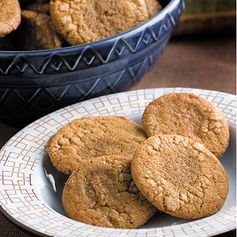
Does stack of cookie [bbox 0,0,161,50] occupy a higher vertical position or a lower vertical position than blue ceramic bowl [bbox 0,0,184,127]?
higher

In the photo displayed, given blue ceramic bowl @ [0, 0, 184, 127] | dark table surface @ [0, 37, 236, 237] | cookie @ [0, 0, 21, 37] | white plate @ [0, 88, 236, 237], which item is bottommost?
dark table surface @ [0, 37, 236, 237]

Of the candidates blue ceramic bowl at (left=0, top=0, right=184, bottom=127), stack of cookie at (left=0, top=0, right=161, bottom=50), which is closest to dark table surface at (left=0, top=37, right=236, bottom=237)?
blue ceramic bowl at (left=0, top=0, right=184, bottom=127)

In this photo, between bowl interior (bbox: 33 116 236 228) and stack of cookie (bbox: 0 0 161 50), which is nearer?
bowl interior (bbox: 33 116 236 228)

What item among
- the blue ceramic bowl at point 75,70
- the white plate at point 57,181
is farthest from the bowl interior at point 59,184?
the blue ceramic bowl at point 75,70

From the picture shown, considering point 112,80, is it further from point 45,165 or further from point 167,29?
point 45,165

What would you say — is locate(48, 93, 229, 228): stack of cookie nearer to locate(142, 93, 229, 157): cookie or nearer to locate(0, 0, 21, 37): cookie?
locate(142, 93, 229, 157): cookie

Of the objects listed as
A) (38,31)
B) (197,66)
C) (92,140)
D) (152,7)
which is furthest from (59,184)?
(197,66)

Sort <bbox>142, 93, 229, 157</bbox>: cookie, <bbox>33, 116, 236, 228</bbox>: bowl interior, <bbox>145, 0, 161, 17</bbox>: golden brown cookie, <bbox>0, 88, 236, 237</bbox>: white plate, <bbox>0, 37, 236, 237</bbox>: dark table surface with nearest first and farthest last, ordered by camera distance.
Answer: <bbox>0, 88, 236, 237</bbox>: white plate < <bbox>33, 116, 236, 228</bbox>: bowl interior < <bbox>142, 93, 229, 157</bbox>: cookie < <bbox>145, 0, 161, 17</bbox>: golden brown cookie < <bbox>0, 37, 236, 237</bbox>: dark table surface
